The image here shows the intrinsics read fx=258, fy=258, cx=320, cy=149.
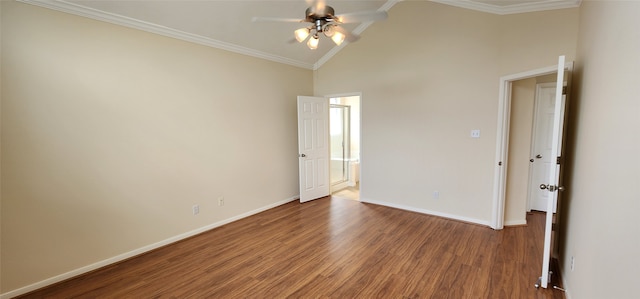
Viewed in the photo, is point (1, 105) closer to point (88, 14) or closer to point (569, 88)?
point (88, 14)

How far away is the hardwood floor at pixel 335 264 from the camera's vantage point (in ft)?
7.47

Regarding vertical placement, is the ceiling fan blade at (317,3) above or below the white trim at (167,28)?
below

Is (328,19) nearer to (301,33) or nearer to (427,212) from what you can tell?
(301,33)

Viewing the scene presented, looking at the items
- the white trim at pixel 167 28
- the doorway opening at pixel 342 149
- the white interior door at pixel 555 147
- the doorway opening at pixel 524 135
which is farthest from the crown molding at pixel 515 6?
the doorway opening at pixel 342 149

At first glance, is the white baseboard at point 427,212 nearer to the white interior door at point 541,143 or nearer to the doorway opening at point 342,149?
the white interior door at point 541,143

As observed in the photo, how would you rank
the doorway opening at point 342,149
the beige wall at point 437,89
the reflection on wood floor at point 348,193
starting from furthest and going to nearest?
the doorway opening at point 342,149, the reflection on wood floor at point 348,193, the beige wall at point 437,89

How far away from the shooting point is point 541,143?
159 inches

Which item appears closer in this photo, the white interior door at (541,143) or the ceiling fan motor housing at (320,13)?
the ceiling fan motor housing at (320,13)

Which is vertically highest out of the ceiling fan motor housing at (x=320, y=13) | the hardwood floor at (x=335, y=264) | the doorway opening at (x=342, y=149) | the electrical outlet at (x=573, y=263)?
the ceiling fan motor housing at (x=320, y=13)

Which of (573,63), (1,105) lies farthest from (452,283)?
(1,105)

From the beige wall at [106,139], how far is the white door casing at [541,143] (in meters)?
4.47

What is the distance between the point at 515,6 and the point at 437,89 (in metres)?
1.25

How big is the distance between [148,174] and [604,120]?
13.1ft

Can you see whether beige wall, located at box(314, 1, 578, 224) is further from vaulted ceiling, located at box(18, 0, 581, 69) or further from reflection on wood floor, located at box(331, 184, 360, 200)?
reflection on wood floor, located at box(331, 184, 360, 200)
